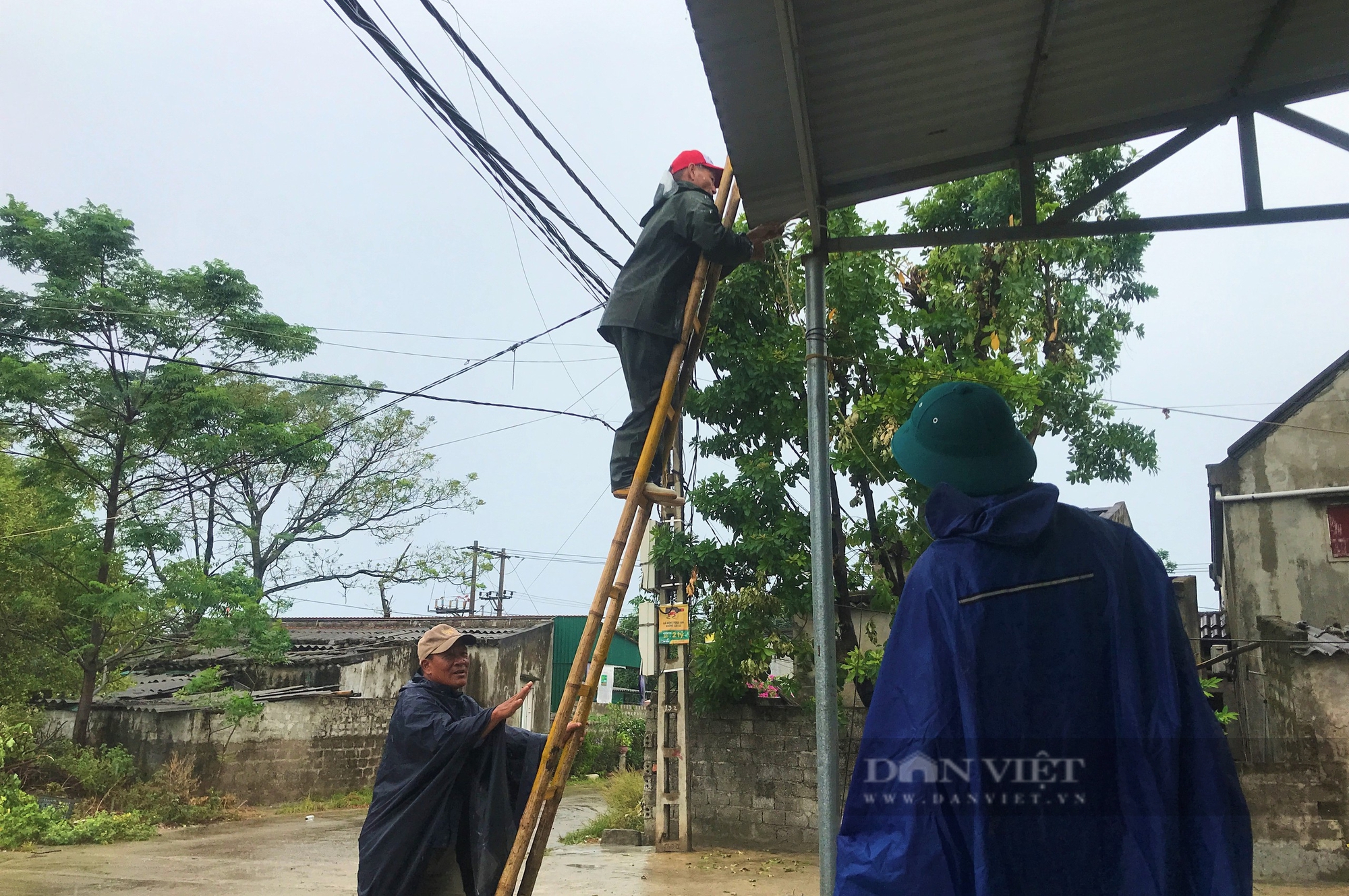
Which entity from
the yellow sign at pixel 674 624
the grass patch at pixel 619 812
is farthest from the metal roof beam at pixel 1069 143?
the grass patch at pixel 619 812

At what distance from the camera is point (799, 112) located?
262 centimetres

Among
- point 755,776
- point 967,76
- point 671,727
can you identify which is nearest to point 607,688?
point 671,727

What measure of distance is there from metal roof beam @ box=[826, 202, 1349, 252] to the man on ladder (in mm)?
448

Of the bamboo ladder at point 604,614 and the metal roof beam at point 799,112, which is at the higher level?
the metal roof beam at point 799,112

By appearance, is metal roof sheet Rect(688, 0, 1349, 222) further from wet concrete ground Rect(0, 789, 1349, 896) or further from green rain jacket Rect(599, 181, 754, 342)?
wet concrete ground Rect(0, 789, 1349, 896)

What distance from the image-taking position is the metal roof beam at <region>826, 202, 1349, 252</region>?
3016 millimetres

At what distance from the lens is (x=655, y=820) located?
9719 millimetres

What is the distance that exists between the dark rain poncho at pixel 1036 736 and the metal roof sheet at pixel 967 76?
1.53m

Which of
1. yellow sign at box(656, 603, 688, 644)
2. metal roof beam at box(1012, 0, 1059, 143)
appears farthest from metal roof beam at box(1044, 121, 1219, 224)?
yellow sign at box(656, 603, 688, 644)

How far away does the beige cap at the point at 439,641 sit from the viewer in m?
4.21

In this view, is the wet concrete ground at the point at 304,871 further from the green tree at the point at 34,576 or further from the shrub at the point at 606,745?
the shrub at the point at 606,745

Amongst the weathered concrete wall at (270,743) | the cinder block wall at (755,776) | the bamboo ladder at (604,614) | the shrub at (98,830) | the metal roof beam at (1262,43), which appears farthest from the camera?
the weathered concrete wall at (270,743)

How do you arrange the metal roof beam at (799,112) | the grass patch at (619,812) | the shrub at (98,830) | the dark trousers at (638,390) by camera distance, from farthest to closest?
the grass patch at (619,812), the shrub at (98,830), the dark trousers at (638,390), the metal roof beam at (799,112)

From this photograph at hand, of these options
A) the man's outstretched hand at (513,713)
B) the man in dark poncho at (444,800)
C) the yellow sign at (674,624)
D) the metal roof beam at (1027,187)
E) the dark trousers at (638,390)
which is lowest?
the man in dark poncho at (444,800)
